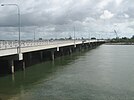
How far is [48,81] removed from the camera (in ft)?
132

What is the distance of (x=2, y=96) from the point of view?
29.9 meters

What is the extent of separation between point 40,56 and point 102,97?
164ft

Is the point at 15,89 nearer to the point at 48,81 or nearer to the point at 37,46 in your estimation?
the point at 48,81

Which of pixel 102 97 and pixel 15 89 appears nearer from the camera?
pixel 102 97

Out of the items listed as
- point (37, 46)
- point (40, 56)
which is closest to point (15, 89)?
point (37, 46)

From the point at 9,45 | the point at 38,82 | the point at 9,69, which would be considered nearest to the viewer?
the point at 38,82

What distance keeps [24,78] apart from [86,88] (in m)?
13.5

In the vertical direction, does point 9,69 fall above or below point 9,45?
below

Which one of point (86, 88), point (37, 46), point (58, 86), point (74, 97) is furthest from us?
point (37, 46)

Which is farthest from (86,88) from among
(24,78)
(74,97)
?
(24,78)

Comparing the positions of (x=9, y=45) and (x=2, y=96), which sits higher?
(x=9, y=45)

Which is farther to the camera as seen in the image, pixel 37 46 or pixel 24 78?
pixel 37 46

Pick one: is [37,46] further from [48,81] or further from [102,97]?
[102,97]

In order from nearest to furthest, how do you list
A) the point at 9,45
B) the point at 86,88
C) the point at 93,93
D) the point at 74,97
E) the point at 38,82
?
the point at 74,97
the point at 93,93
the point at 86,88
the point at 38,82
the point at 9,45
